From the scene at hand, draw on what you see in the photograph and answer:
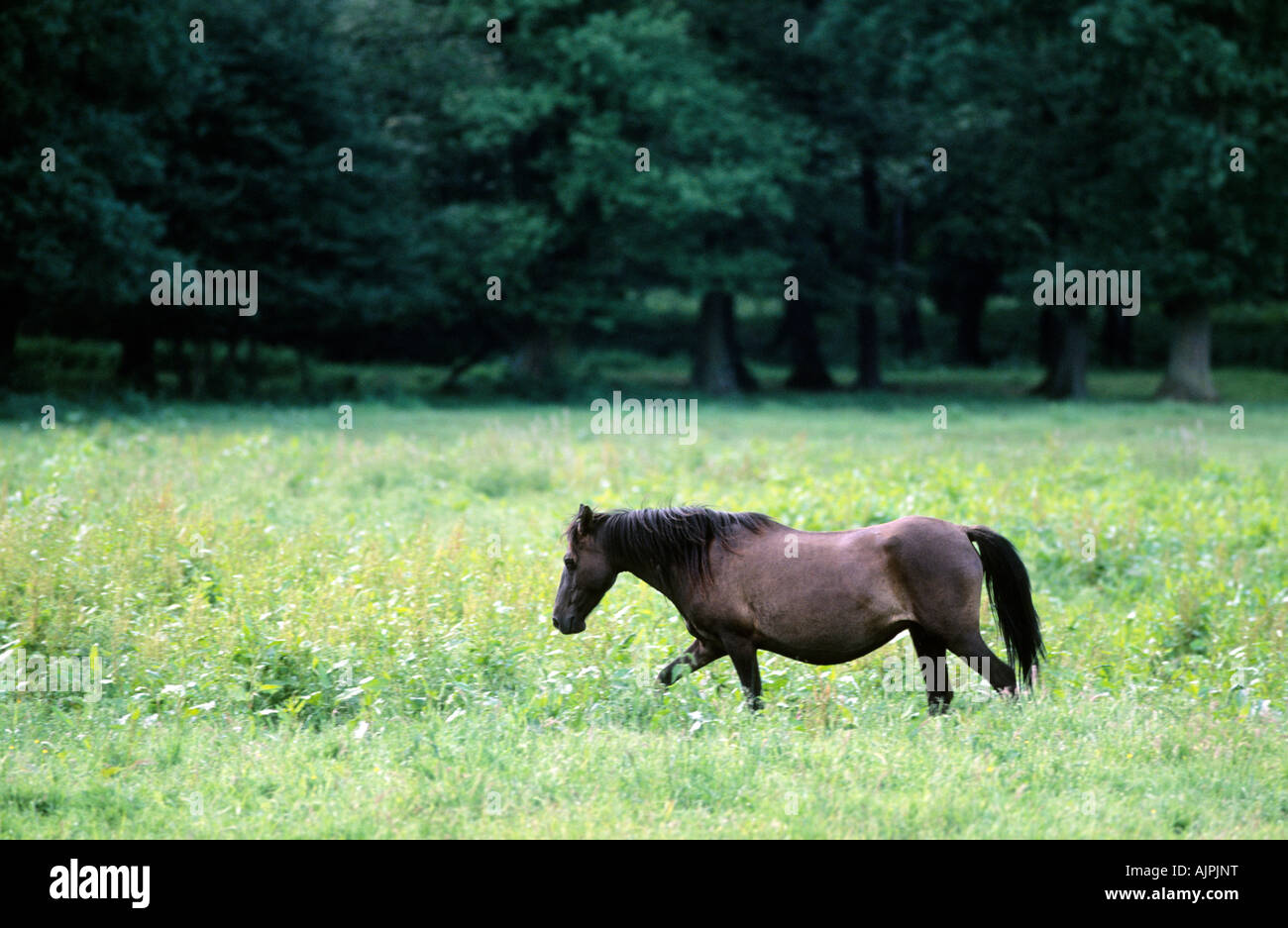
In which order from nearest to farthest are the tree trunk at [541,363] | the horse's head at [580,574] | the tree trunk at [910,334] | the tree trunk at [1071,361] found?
1. the horse's head at [580,574]
2. the tree trunk at [541,363]
3. the tree trunk at [1071,361]
4. the tree trunk at [910,334]

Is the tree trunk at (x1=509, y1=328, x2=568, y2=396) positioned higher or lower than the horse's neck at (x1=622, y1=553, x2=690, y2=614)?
higher

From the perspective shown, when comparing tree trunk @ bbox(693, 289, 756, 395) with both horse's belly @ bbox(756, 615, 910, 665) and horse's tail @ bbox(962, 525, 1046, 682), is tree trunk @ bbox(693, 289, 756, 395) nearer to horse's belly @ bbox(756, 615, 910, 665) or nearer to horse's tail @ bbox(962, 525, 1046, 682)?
horse's tail @ bbox(962, 525, 1046, 682)

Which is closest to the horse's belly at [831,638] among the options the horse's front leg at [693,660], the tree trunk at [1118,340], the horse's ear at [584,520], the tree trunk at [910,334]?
the horse's front leg at [693,660]

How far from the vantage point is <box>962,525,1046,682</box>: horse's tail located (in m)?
7.66

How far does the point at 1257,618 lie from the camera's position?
988 centimetres

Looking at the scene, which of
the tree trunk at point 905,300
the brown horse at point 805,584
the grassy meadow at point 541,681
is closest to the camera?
the grassy meadow at point 541,681

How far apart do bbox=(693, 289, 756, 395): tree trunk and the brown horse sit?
34.1m

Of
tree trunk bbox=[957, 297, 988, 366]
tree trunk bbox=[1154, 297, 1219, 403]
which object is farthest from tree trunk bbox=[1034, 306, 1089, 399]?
tree trunk bbox=[957, 297, 988, 366]

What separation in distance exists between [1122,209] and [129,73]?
2555 centimetres

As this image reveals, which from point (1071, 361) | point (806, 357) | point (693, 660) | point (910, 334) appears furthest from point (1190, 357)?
point (693, 660)

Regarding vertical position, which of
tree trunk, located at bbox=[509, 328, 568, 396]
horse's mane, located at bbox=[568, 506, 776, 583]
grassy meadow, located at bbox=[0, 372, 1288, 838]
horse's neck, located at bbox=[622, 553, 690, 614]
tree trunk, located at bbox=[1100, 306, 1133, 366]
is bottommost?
grassy meadow, located at bbox=[0, 372, 1288, 838]

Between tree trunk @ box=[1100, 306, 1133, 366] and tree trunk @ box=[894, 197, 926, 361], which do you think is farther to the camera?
tree trunk @ box=[1100, 306, 1133, 366]

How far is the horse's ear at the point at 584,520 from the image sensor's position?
7518 millimetres

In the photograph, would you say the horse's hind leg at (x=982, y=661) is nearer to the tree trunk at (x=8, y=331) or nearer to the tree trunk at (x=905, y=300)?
the tree trunk at (x=8, y=331)
